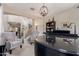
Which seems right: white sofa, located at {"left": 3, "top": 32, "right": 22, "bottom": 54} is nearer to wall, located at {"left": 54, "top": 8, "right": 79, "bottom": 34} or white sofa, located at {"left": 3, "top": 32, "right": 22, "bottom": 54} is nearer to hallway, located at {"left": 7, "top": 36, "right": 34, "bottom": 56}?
hallway, located at {"left": 7, "top": 36, "right": 34, "bottom": 56}

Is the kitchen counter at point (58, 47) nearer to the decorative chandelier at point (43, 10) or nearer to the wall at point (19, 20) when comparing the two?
the wall at point (19, 20)

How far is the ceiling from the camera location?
185 cm

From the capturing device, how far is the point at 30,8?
1.88 meters

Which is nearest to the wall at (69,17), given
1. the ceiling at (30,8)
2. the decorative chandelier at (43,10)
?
the ceiling at (30,8)

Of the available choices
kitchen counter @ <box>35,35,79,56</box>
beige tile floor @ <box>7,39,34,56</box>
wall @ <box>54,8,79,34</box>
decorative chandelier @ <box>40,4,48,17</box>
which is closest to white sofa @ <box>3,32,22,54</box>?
beige tile floor @ <box>7,39,34,56</box>

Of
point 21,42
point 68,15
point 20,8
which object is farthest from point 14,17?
point 68,15

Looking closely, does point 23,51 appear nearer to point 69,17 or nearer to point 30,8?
point 30,8

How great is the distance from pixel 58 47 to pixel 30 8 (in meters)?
0.80

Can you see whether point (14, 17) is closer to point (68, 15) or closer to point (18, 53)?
point (18, 53)

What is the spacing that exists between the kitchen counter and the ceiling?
1.39 feet

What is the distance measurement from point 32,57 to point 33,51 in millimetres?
96

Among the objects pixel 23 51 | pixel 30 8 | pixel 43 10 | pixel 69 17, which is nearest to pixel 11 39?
pixel 23 51

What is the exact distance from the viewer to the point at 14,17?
185 cm

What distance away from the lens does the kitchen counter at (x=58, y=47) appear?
142cm
